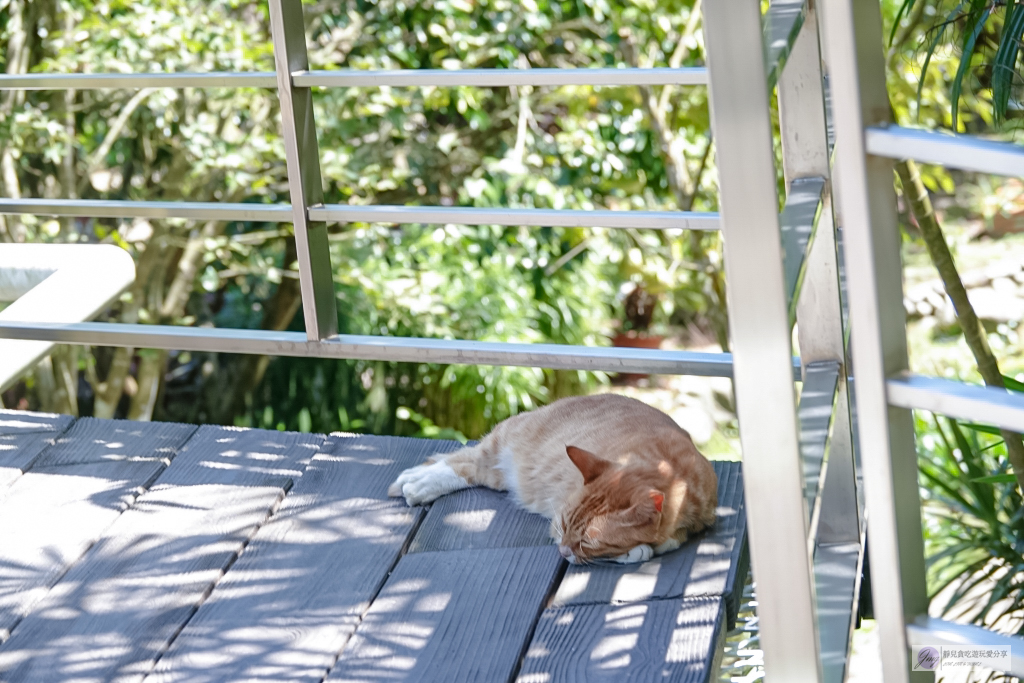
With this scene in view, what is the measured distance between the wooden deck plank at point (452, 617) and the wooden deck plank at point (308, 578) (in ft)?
0.12

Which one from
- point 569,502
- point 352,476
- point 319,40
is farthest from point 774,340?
point 319,40

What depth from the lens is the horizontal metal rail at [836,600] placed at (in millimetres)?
1142

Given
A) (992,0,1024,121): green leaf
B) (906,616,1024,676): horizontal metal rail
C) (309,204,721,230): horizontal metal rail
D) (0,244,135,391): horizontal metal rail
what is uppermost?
(992,0,1024,121): green leaf

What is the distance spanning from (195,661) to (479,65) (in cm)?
326

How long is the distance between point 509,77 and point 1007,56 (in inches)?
30.3

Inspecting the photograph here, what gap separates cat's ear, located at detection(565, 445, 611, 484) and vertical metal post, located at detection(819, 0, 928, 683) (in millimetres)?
713

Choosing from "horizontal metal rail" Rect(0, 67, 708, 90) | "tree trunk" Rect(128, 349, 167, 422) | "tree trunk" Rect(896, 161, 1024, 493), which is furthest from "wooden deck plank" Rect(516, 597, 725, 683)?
"tree trunk" Rect(128, 349, 167, 422)

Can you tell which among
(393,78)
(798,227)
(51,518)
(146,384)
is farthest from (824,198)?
(146,384)

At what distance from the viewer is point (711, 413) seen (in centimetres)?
640

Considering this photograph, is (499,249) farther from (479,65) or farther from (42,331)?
(42,331)

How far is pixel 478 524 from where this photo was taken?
1.67m

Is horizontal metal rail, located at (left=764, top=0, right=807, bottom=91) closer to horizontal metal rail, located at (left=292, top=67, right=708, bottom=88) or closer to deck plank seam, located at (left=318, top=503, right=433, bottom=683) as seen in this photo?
horizontal metal rail, located at (left=292, top=67, right=708, bottom=88)

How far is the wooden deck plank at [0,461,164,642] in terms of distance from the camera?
160 cm

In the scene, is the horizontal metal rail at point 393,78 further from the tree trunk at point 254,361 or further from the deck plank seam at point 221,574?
the tree trunk at point 254,361
